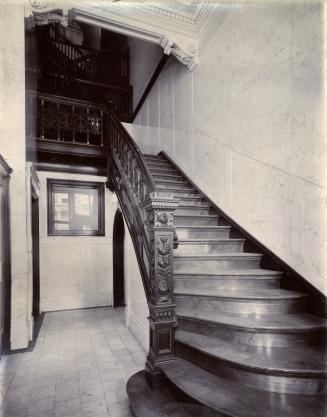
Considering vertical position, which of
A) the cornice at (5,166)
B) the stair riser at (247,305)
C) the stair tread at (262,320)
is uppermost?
the cornice at (5,166)

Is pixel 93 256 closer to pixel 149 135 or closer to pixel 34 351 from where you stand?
pixel 34 351

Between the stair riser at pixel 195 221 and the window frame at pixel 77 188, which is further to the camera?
the window frame at pixel 77 188

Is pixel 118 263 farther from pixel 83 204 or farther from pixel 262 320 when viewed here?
pixel 262 320

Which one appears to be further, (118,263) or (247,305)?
(118,263)

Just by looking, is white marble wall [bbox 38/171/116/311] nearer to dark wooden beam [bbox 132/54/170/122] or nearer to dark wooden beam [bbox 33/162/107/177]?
dark wooden beam [bbox 33/162/107/177]

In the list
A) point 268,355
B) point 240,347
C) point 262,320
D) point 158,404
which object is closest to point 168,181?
point 262,320

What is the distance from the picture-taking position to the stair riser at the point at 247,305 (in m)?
2.70

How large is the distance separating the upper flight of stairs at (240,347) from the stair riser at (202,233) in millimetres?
648

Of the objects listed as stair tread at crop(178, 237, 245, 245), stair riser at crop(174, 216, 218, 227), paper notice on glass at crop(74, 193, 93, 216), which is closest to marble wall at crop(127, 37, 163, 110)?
paper notice on glass at crop(74, 193, 93, 216)

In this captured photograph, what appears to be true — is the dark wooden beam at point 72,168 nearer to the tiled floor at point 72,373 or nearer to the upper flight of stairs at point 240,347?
the tiled floor at point 72,373

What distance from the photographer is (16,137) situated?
3.99m

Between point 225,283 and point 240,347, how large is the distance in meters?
0.82

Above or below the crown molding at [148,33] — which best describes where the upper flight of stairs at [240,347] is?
below

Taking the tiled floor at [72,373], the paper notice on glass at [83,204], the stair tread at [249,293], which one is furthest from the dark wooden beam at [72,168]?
the stair tread at [249,293]
